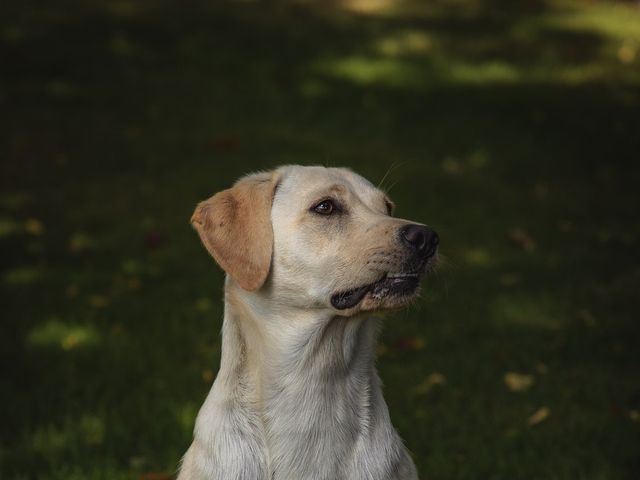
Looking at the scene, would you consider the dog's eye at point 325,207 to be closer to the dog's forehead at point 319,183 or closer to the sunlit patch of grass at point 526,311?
the dog's forehead at point 319,183

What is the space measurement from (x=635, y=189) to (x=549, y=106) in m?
2.10

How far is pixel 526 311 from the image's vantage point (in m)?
7.80

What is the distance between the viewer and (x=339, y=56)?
45.1 ft

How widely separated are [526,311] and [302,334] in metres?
4.06

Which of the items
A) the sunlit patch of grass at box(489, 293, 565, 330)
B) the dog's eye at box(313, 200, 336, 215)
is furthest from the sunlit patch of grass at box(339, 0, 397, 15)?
the dog's eye at box(313, 200, 336, 215)

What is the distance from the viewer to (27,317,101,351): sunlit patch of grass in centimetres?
721

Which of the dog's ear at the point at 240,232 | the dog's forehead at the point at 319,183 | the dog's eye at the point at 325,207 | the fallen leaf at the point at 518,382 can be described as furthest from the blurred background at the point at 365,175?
the dog's ear at the point at 240,232

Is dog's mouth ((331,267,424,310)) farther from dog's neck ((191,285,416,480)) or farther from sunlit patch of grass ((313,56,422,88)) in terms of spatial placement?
sunlit patch of grass ((313,56,422,88))

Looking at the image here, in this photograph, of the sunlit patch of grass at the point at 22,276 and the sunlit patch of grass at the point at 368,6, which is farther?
the sunlit patch of grass at the point at 368,6

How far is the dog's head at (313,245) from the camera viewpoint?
3994mm

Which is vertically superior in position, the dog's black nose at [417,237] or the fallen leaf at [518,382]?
the dog's black nose at [417,237]

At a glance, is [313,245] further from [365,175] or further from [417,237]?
[365,175]

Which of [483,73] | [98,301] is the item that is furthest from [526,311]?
[483,73]

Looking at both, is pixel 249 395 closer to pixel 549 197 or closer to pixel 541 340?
pixel 541 340
